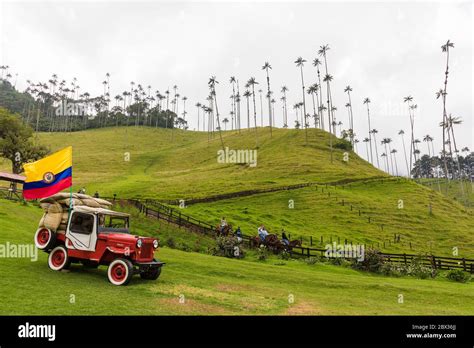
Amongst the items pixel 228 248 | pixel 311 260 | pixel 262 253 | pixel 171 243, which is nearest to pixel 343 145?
pixel 311 260

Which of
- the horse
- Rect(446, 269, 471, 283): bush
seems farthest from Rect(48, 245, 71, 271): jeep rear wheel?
Rect(446, 269, 471, 283): bush

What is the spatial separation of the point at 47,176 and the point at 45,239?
10.5ft

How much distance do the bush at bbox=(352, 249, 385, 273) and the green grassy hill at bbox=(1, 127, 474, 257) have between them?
14.5 m

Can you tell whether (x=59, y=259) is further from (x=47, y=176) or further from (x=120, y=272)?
(x=47, y=176)

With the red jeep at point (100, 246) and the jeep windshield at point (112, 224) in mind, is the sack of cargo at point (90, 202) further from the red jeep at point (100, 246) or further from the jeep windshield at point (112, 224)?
the jeep windshield at point (112, 224)

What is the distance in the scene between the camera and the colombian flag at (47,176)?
15.5m

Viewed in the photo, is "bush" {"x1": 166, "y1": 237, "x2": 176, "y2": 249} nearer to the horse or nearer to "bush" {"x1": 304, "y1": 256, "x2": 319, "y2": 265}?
the horse

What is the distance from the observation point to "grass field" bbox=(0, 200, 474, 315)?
1262 cm

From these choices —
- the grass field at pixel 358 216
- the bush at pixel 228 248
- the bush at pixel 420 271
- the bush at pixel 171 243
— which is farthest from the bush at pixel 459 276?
the bush at pixel 171 243

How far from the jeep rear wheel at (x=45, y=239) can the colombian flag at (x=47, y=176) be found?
2.15 meters
